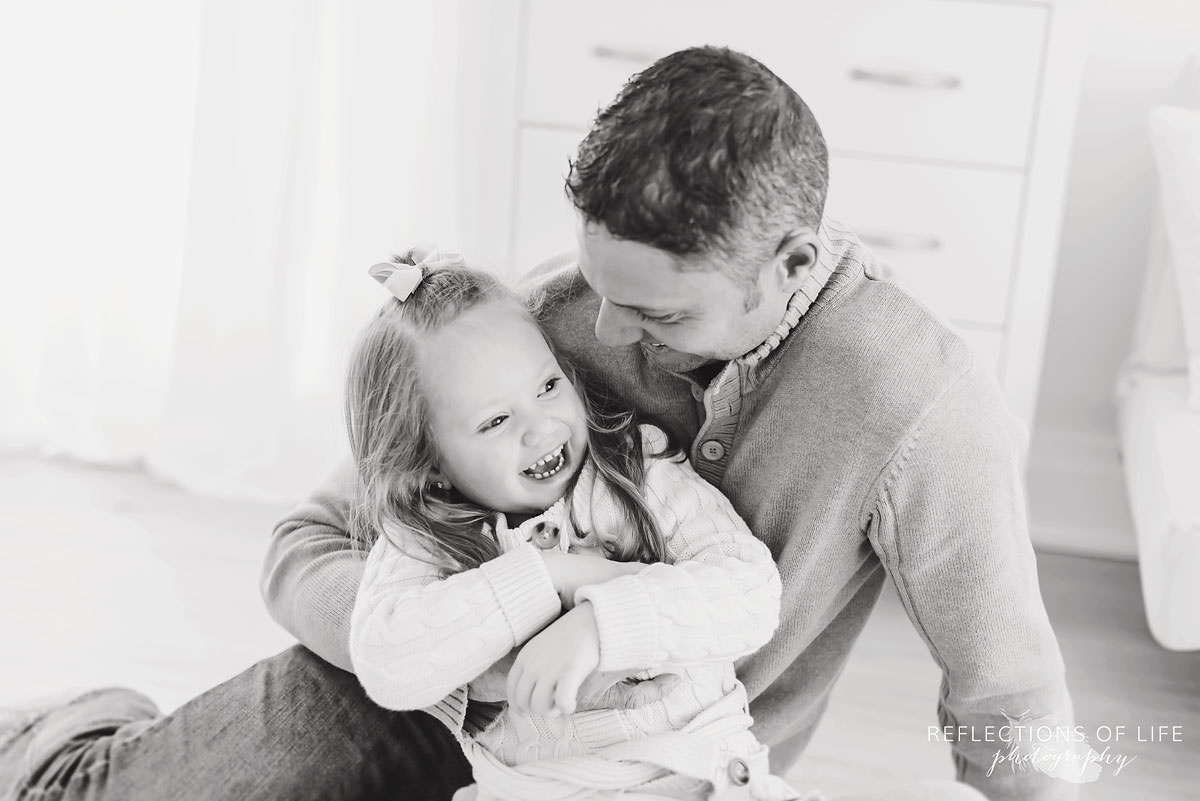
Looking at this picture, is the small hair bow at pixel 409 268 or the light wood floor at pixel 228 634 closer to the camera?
the small hair bow at pixel 409 268

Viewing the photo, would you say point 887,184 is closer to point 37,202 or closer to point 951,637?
point 951,637

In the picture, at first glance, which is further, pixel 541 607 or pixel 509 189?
pixel 509 189

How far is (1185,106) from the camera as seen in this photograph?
6.85 feet

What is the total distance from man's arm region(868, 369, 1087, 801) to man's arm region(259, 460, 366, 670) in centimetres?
53

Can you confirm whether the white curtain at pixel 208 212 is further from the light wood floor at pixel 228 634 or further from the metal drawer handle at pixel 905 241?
the metal drawer handle at pixel 905 241

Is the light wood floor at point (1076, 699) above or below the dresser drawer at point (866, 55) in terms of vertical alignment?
below

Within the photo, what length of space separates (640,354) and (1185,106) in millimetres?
1375

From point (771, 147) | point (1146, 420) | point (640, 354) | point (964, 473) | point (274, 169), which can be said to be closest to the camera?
point (771, 147)

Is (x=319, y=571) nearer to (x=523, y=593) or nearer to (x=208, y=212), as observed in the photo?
(x=523, y=593)

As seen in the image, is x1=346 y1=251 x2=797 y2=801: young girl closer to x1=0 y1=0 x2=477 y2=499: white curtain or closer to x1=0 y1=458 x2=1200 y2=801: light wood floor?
x1=0 y1=458 x2=1200 y2=801: light wood floor

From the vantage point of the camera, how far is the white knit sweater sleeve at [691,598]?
0.98 metres

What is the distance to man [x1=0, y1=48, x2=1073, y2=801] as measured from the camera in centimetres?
95

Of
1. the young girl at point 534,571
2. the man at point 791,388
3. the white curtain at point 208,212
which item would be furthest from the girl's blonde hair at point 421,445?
the white curtain at point 208,212

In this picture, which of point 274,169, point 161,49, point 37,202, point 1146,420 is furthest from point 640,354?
point 37,202
